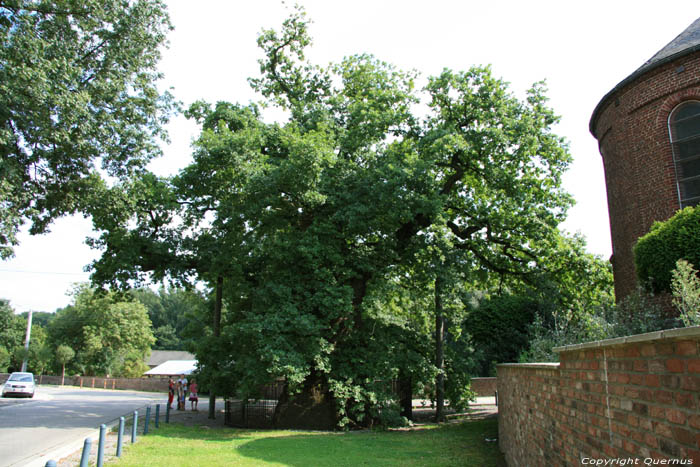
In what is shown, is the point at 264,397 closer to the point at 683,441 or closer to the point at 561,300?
the point at 561,300

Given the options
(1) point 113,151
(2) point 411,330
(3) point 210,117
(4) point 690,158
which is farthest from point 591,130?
(1) point 113,151

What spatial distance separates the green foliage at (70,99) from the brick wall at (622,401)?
1567 cm

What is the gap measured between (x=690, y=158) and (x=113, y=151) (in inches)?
783

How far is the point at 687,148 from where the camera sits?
596 inches

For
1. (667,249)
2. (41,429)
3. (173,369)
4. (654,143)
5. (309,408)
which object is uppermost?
(654,143)

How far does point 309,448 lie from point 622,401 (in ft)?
35.0

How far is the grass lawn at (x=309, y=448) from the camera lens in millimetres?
10891

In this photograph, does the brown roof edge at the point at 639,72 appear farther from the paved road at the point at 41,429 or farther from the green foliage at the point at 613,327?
the paved road at the point at 41,429

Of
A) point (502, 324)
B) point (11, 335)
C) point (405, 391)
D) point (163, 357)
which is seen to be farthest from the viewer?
point (163, 357)

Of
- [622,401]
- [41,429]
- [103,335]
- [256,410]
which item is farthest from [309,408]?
[103,335]

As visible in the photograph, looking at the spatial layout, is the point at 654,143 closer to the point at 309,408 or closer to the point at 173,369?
the point at 309,408

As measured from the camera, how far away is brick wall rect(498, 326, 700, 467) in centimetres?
285

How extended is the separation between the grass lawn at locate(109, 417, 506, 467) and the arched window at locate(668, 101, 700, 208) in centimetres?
948

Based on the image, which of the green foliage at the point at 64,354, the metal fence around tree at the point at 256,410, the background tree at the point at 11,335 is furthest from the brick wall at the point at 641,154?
the background tree at the point at 11,335
